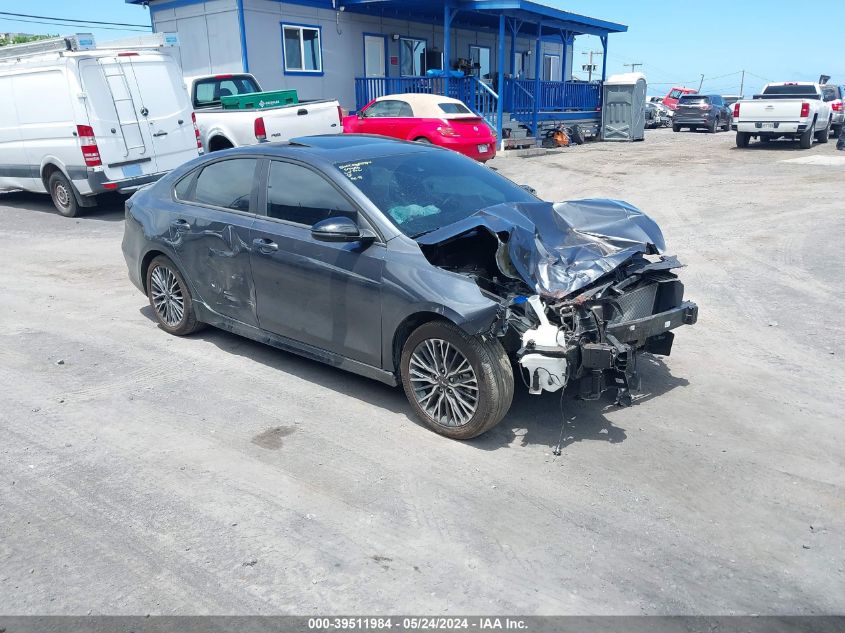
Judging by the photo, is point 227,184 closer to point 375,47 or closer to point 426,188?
point 426,188

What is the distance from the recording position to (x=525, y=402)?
4969 mm

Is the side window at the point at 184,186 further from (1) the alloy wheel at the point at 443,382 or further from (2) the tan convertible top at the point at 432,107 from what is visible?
(2) the tan convertible top at the point at 432,107

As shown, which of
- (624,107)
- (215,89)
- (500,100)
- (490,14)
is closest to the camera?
(215,89)

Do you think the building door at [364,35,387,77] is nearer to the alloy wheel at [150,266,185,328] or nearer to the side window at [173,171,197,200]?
the side window at [173,171,197,200]

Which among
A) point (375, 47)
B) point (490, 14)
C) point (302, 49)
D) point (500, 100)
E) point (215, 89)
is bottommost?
point (500, 100)

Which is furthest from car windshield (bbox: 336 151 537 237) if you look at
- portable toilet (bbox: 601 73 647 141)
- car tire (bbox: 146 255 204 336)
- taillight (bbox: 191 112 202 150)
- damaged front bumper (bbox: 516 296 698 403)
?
portable toilet (bbox: 601 73 647 141)

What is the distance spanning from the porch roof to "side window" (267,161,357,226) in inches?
662

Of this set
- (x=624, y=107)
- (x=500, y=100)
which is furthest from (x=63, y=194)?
(x=624, y=107)

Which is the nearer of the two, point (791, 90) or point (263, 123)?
point (263, 123)

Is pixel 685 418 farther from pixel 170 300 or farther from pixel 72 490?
pixel 170 300

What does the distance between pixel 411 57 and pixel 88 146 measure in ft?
50.8

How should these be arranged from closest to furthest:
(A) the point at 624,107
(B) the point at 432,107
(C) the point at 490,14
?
(B) the point at 432,107 → (C) the point at 490,14 → (A) the point at 624,107

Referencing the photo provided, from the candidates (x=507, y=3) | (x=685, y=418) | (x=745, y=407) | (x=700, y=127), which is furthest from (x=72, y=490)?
(x=700, y=127)

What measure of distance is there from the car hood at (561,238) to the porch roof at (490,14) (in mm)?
17223
